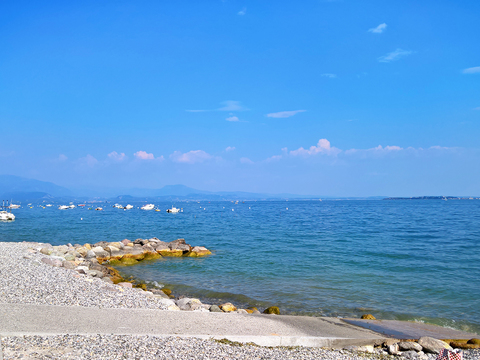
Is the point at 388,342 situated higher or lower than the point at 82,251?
higher

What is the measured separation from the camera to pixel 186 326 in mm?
7902

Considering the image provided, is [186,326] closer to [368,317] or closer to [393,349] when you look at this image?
[393,349]

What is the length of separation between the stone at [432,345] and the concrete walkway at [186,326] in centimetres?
84

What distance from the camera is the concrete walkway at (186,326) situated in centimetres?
722

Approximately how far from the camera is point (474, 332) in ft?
34.9

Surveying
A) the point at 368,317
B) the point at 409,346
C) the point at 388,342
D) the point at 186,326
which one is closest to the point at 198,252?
the point at 368,317

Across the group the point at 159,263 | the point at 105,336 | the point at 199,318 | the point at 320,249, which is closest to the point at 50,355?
the point at 105,336

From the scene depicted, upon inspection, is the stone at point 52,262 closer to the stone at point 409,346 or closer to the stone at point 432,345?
the stone at point 409,346

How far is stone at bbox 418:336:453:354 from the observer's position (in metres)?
8.22

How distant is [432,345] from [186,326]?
6.10 metres

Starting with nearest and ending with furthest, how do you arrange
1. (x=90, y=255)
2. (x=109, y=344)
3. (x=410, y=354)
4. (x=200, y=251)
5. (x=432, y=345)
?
(x=109, y=344), (x=410, y=354), (x=432, y=345), (x=90, y=255), (x=200, y=251)

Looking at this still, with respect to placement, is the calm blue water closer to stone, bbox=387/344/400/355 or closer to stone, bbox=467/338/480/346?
stone, bbox=467/338/480/346

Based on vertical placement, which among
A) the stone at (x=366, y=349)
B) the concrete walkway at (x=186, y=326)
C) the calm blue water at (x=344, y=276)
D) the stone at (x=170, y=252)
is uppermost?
the concrete walkway at (x=186, y=326)

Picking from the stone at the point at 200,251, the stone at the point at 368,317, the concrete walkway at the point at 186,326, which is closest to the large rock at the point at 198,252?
the stone at the point at 200,251
